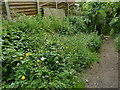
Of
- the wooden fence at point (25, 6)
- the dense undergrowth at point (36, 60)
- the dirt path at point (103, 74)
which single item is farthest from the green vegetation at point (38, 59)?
the wooden fence at point (25, 6)

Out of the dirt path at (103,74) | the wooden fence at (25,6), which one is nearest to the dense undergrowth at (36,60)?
the dirt path at (103,74)

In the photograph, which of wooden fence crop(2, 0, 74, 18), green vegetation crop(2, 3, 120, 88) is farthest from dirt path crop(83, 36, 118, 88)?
wooden fence crop(2, 0, 74, 18)

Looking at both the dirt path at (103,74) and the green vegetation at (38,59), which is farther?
the dirt path at (103,74)

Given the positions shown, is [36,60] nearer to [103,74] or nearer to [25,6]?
[103,74]

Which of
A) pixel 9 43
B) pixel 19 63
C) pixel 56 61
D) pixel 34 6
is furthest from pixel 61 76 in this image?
pixel 34 6

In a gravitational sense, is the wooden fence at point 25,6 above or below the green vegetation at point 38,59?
above

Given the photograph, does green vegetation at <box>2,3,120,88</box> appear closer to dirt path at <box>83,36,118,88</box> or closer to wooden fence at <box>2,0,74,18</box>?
dirt path at <box>83,36,118,88</box>

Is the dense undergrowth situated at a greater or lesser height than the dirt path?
greater

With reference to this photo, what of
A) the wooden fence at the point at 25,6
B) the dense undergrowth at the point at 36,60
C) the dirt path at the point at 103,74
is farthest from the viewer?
the wooden fence at the point at 25,6

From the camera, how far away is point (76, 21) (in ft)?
19.3

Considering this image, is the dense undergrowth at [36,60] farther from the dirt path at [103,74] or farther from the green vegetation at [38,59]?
the dirt path at [103,74]

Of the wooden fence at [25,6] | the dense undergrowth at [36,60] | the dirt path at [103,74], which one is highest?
the wooden fence at [25,6]

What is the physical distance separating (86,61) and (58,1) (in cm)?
475

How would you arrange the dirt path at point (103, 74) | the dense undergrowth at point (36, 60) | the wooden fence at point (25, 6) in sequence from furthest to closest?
the wooden fence at point (25, 6)
the dirt path at point (103, 74)
the dense undergrowth at point (36, 60)
